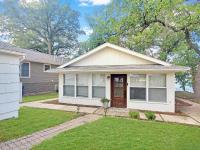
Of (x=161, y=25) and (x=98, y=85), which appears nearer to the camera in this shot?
(x=98, y=85)

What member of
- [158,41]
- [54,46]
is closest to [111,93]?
[158,41]

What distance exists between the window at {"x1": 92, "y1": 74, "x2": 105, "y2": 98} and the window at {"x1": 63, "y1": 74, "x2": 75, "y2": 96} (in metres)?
1.67

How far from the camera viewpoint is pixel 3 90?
8641 mm

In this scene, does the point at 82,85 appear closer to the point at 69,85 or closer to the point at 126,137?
the point at 69,85

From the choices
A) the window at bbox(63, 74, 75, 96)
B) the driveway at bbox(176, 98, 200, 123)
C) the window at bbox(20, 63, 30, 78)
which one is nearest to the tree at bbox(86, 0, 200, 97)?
the driveway at bbox(176, 98, 200, 123)

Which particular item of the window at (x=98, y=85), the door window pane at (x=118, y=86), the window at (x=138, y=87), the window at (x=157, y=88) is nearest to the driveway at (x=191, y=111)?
the window at (x=157, y=88)

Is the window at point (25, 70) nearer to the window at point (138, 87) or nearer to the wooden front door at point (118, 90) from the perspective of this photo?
the wooden front door at point (118, 90)

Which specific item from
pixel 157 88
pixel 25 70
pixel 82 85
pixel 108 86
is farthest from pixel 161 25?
pixel 25 70

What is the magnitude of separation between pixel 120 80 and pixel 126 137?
279 inches

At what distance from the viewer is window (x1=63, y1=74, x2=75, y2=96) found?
14.5 meters

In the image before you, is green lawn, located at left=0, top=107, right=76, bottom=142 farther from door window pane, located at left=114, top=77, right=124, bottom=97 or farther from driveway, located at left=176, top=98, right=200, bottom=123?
driveway, located at left=176, top=98, right=200, bottom=123

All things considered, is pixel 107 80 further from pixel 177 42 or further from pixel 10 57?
pixel 177 42

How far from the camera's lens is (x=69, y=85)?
14609 mm

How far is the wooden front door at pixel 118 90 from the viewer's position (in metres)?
13.2
